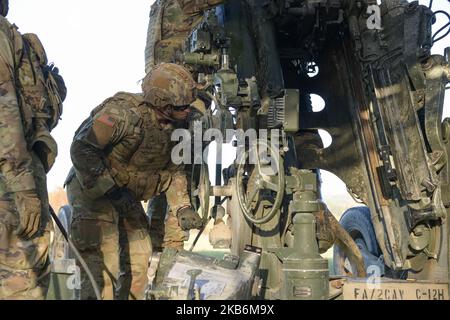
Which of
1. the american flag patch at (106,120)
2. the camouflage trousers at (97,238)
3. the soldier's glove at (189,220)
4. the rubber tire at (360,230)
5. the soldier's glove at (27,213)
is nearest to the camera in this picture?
the soldier's glove at (27,213)

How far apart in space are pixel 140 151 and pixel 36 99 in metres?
1.12

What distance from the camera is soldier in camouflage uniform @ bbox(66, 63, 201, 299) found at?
15.9 feet

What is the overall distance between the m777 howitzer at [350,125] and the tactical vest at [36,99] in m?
1.38

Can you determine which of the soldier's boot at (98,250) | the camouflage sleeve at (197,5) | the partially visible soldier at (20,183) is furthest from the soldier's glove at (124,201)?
the camouflage sleeve at (197,5)

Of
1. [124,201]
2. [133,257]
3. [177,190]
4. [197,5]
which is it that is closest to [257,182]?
[177,190]

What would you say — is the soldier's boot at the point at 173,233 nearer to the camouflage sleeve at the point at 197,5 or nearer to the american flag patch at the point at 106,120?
the american flag patch at the point at 106,120

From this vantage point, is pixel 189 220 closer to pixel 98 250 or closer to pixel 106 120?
pixel 98 250

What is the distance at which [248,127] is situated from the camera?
5.38 metres

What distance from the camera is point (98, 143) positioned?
190 inches

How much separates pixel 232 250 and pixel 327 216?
1.03 m

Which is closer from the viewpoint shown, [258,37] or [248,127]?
[248,127]

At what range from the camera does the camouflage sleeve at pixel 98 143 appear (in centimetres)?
480
